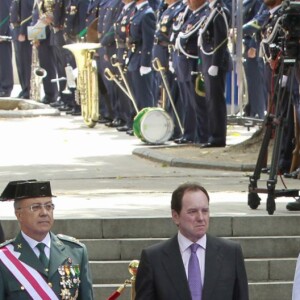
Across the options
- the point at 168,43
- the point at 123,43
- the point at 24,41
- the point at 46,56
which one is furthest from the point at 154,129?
the point at 24,41

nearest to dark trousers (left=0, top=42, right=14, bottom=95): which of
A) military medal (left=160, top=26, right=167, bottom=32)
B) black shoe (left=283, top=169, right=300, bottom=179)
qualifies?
military medal (left=160, top=26, right=167, bottom=32)

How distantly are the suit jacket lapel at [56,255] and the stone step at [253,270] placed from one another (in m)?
4.63

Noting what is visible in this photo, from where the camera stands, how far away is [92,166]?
20.4m

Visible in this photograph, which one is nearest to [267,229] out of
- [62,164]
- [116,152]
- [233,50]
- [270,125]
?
[270,125]

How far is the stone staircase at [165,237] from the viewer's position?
14.0m

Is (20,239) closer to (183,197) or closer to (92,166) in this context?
(183,197)

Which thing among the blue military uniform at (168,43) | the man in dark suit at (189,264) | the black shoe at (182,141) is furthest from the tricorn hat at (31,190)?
the blue military uniform at (168,43)

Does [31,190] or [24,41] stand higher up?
[31,190]

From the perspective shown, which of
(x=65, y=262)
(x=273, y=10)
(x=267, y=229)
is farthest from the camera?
(x=273, y=10)

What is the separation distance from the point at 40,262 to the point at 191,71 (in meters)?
13.4

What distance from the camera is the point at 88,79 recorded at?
89.1 feet

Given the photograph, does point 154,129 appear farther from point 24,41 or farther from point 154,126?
point 24,41

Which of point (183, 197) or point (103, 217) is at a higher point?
point (183, 197)

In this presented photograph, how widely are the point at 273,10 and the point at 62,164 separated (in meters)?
2.89
